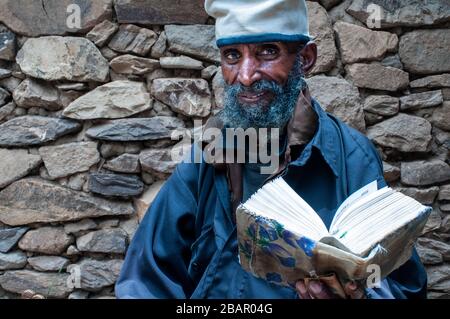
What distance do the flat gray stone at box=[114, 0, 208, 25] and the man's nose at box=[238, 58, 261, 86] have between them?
102 cm

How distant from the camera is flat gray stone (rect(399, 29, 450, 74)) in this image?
7.80 feet

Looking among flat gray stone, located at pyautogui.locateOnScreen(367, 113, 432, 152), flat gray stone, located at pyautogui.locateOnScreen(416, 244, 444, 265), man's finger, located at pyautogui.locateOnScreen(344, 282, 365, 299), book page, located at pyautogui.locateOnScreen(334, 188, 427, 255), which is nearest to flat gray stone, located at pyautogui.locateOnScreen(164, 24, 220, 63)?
flat gray stone, located at pyautogui.locateOnScreen(367, 113, 432, 152)

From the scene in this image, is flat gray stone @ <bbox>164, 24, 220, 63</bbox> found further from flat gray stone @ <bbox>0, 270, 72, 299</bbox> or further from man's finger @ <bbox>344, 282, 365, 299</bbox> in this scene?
man's finger @ <bbox>344, 282, 365, 299</bbox>

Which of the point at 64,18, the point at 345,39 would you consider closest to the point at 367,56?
the point at 345,39

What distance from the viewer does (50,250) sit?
2.46 meters

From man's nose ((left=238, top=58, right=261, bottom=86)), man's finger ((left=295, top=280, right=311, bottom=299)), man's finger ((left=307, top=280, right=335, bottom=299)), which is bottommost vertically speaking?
man's finger ((left=295, top=280, right=311, bottom=299))

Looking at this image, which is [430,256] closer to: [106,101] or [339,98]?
[339,98]

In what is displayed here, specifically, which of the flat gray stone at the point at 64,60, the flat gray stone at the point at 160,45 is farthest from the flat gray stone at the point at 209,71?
the flat gray stone at the point at 64,60

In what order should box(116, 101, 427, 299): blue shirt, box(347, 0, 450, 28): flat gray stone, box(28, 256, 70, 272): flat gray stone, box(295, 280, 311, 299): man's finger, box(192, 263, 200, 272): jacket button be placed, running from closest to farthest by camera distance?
1. box(295, 280, 311, 299): man's finger
2. box(116, 101, 427, 299): blue shirt
3. box(192, 263, 200, 272): jacket button
4. box(347, 0, 450, 28): flat gray stone
5. box(28, 256, 70, 272): flat gray stone

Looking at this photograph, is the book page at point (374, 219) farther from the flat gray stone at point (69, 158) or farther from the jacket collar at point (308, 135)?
the flat gray stone at point (69, 158)
